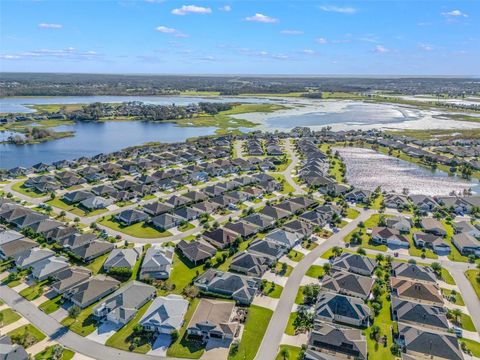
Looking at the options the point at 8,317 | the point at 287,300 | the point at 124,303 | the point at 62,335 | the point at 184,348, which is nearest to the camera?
the point at 184,348

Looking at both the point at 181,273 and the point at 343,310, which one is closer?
the point at 343,310

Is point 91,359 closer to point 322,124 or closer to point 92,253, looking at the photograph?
point 92,253

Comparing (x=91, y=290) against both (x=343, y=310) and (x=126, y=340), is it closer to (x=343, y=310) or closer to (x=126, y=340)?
(x=126, y=340)

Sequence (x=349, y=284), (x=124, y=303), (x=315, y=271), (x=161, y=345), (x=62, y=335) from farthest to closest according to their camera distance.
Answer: (x=315, y=271)
(x=349, y=284)
(x=124, y=303)
(x=62, y=335)
(x=161, y=345)

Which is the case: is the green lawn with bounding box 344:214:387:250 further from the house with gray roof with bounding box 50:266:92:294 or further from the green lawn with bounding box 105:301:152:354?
the house with gray roof with bounding box 50:266:92:294

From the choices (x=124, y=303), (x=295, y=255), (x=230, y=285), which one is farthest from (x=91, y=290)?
(x=295, y=255)

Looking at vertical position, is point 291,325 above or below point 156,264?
below

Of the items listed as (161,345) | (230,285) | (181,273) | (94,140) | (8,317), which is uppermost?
(94,140)
